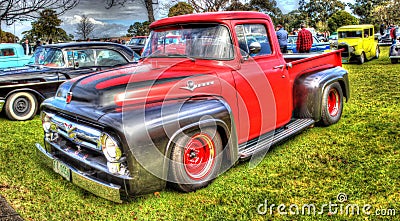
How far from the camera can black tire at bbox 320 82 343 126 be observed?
19.1 feet

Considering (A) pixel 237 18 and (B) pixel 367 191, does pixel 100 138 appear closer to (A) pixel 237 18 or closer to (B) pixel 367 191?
(A) pixel 237 18

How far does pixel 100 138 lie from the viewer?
3395 mm

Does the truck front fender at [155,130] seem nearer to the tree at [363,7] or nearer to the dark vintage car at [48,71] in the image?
the dark vintage car at [48,71]

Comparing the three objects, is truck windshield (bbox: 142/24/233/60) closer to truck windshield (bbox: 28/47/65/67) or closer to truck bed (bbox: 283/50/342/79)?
truck bed (bbox: 283/50/342/79)

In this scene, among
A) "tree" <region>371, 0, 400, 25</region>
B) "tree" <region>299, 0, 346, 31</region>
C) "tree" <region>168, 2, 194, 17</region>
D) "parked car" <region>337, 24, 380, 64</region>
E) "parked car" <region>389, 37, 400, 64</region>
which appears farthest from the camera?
"tree" <region>299, 0, 346, 31</region>

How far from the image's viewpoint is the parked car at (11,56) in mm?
13914

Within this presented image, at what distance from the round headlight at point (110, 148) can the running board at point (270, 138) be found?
1.43 m

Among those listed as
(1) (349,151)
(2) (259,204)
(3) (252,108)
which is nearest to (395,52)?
(1) (349,151)

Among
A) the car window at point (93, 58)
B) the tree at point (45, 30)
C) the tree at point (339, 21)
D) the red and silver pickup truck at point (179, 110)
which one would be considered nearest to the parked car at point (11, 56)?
the car window at point (93, 58)

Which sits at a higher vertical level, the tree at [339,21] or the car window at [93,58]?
the tree at [339,21]

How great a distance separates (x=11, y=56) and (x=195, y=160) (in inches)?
505

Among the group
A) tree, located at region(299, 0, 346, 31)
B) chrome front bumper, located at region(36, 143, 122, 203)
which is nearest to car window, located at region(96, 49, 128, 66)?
chrome front bumper, located at region(36, 143, 122, 203)

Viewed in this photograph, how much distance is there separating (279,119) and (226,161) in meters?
1.29

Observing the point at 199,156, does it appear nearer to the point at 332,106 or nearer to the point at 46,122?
the point at 46,122
